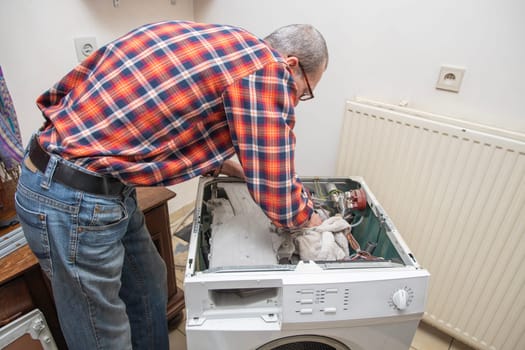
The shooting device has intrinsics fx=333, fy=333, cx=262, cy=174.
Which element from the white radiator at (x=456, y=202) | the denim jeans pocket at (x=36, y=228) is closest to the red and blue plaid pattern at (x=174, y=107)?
the denim jeans pocket at (x=36, y=228)

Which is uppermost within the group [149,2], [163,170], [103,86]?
[149,2]

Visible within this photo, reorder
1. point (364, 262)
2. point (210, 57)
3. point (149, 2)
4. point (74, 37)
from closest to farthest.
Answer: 1. point (210, 57)
2. point (364, 262)
3. point (74, 37)
4. point (149, 2)

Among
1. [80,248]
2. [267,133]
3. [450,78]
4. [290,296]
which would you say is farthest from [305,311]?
[450,78]

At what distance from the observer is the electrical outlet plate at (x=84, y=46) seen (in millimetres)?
1399

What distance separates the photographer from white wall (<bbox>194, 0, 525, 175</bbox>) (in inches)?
41.4

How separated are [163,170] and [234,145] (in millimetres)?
168

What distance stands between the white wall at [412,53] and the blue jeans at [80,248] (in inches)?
38.6

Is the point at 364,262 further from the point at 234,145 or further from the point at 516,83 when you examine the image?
the point at 516,83

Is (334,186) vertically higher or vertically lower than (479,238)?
higher

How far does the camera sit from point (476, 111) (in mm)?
1148

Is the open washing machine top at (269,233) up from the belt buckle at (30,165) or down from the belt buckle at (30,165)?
down

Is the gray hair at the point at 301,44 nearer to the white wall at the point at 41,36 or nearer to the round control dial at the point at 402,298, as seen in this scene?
the round control dial at the point at 402,298

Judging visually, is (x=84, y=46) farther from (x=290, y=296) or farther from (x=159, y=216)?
(x=290, y=296)

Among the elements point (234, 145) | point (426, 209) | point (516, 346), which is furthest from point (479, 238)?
point (234, 145)
